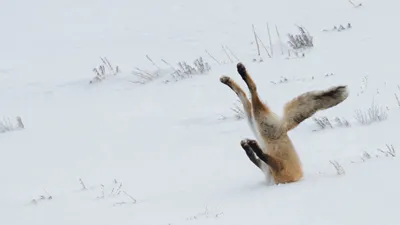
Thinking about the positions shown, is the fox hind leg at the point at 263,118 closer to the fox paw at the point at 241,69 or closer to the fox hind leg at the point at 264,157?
the fox paw at the point at 241,69

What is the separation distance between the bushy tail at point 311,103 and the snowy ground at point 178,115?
1.46 feet

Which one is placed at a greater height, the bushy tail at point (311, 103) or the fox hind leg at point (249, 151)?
the bushy tail at point (311, 103)

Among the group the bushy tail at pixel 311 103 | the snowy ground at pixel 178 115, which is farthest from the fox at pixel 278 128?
the snowy ground at pixel 178 115

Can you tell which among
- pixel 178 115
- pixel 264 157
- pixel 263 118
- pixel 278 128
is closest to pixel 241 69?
pixel 263 118

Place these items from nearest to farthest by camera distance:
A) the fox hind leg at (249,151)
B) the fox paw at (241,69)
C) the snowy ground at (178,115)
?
1. the snowy ground at (178,115)
2. the fox hind leg at (249,151)
3. the fox paw at (241,69)

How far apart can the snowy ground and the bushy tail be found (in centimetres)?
45

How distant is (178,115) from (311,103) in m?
3.36

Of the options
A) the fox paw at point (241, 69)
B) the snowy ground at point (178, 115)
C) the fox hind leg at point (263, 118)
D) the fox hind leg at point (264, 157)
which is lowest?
the snowy ground at point (178, 115)

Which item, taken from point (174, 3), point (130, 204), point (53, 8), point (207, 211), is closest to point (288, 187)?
point (207, 211)

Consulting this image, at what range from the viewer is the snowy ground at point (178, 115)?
18.6 ft

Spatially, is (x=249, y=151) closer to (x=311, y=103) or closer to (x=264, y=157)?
(x=264, y=157)

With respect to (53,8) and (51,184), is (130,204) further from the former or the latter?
(53,8)

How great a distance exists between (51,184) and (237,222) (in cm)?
296

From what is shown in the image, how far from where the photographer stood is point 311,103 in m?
5.92
